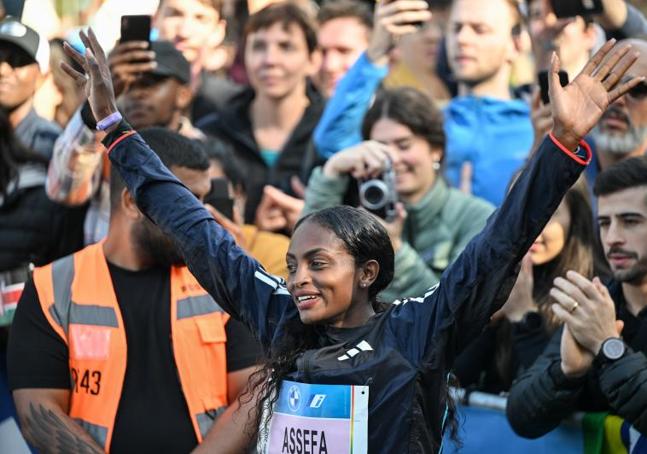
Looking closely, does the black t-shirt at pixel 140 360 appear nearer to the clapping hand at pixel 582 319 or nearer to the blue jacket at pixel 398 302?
the blue jacket at pixel 398 302

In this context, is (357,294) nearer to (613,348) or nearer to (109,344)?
(613,348)

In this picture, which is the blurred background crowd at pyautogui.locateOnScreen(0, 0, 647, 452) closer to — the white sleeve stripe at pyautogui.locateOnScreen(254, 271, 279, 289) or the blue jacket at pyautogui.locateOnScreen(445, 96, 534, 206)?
the blue jacket at pyautogui.locateOnScreen(445, 96, 534, 206)

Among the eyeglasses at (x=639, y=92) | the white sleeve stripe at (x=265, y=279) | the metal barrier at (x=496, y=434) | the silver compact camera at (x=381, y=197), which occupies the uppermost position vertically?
the eyeglasses at (x=639, y=92)

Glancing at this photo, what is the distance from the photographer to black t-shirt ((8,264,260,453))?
5.35 meters

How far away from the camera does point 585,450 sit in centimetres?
546

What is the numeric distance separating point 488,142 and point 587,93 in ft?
11.7

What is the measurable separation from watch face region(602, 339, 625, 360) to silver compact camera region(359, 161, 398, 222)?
1.44 meters

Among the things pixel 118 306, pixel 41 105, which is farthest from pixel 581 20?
pixel 41 105

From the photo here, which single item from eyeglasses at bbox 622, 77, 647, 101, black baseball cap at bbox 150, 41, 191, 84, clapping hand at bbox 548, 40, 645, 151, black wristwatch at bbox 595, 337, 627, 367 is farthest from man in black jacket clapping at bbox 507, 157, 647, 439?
black baseball cap at bbox 150, 41, 191, 84

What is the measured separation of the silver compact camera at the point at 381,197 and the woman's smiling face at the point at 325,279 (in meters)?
1.83

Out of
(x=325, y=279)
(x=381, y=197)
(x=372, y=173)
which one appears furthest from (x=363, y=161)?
(x=325, y=279)

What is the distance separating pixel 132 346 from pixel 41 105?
4126mm

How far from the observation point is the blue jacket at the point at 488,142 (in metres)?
7.38

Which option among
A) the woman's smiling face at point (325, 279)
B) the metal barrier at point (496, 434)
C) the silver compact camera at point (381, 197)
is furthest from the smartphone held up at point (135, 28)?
the woman's smiling face at point (325, 279)
